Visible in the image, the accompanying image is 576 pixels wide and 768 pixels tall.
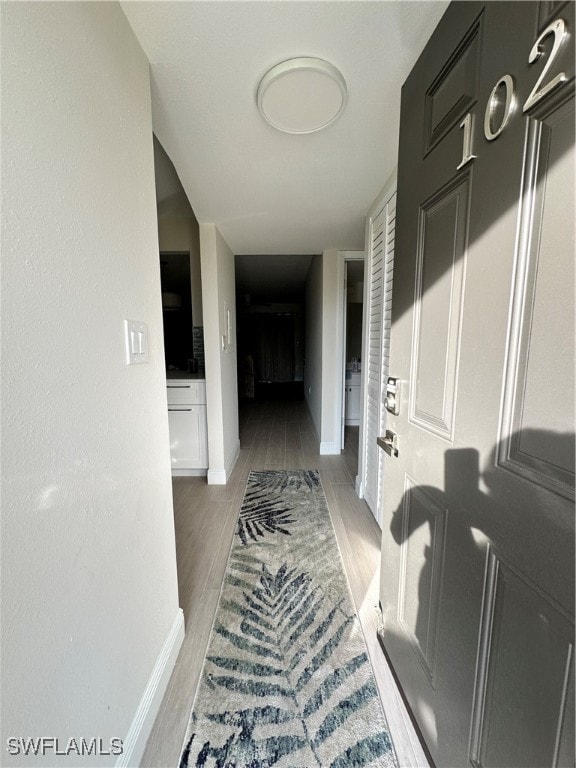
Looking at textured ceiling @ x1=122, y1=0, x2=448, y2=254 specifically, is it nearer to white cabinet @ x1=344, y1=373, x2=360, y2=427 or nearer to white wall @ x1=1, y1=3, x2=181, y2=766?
white wall @ x1=1, y1=3, x2=181, y2=766

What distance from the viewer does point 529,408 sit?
1.76ft

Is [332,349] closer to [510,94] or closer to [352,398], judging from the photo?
[352,398]

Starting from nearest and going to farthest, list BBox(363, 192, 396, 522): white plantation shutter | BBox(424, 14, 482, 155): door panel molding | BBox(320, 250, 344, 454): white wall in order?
BBox(424, 14, 482, 155): door panel molding, BBox(363, 192, 396, 522): white plantation shutter, BBox(320, 250, 344, 454): white wall

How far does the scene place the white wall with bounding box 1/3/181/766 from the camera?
50 cm

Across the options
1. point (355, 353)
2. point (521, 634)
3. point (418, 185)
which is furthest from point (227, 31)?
point (355, 353)

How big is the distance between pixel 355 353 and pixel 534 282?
17.2ft

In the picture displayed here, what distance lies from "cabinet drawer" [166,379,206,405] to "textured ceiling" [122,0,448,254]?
146 centimetres

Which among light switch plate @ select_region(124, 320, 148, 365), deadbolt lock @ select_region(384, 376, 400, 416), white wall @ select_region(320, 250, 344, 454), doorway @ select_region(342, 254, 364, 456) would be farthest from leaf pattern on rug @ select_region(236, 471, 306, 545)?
light switch plate @ select_region(124, 320, 148, 365)

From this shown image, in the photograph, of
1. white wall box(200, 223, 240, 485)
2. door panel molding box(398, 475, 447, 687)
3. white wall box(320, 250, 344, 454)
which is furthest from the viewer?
white wall box(320, 250, 344, 454)

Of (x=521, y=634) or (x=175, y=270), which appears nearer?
(x=521, y=634)

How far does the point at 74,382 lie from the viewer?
0.64m

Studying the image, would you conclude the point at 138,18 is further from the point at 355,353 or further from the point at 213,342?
the point at 355,353

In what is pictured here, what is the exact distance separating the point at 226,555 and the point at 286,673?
0.74 metres

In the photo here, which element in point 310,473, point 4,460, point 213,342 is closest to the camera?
point 4,460
